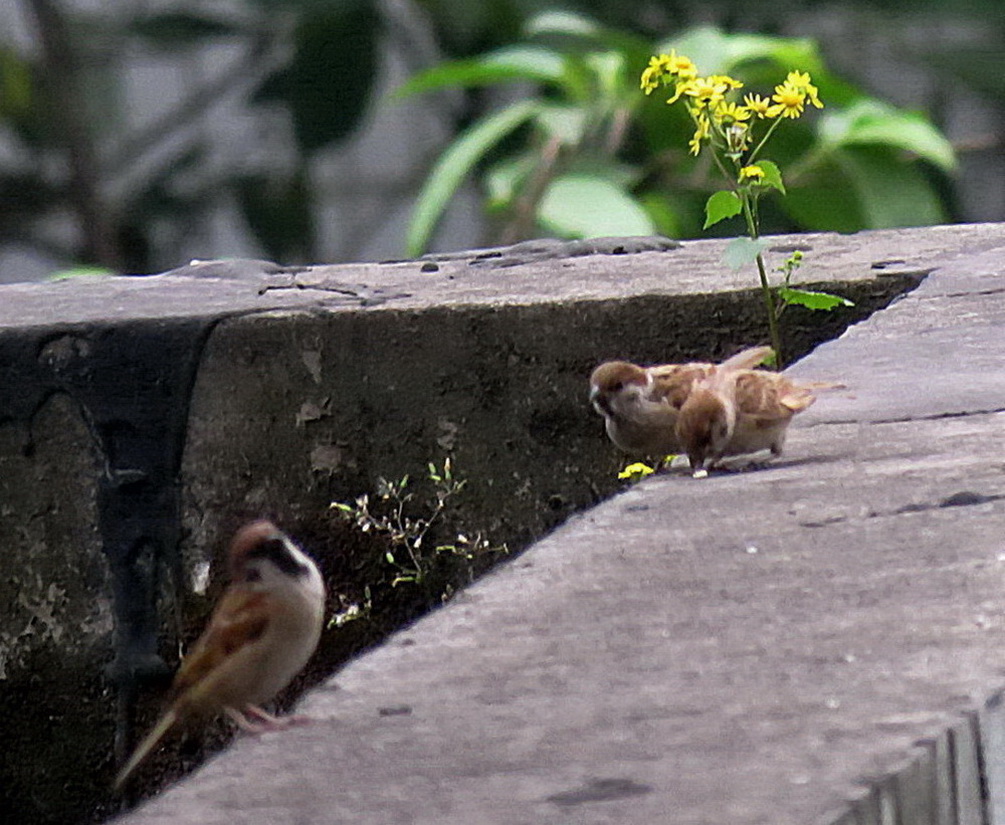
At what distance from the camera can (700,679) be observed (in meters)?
2.02

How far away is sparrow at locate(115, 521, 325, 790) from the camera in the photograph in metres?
2.68

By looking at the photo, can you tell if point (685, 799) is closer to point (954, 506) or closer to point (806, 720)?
point (806, 720)

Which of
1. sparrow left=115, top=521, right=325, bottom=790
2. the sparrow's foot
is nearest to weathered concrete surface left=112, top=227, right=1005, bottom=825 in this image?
the sparrow's foot

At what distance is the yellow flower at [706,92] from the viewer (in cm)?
364

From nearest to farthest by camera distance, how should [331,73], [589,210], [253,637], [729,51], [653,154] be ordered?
[253,637] < [589,210] < [729,51] < [653,154] < [331,73]

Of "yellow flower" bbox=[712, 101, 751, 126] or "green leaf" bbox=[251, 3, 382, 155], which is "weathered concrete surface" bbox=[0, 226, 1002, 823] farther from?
"green leaf" bbox=[251, 3, 382, 155]

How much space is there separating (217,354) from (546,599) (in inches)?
72.1

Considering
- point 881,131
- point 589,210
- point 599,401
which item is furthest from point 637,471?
point 881,131

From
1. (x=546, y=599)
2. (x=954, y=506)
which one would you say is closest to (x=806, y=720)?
(x=546, y=599)

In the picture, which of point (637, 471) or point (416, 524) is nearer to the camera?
point (637, 471)

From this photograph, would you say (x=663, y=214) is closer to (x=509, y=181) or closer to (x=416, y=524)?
(x=509, y=181)

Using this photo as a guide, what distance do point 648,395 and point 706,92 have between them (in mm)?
557

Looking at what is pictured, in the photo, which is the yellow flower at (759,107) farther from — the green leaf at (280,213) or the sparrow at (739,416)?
the green leaf at (280,213)

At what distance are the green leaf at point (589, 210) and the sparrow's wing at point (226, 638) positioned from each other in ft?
11.8
